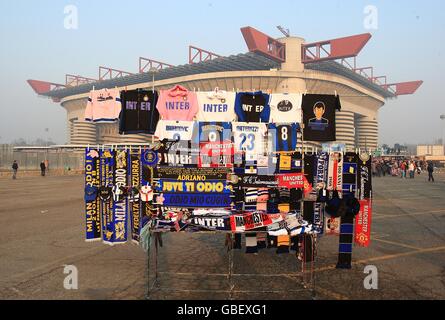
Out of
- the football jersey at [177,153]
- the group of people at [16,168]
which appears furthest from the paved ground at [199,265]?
the group of people at [16,168]

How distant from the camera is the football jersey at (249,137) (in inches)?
272

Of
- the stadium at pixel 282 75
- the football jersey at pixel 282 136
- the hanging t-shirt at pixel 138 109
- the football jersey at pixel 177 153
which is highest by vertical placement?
the stadium at pixel 282 75

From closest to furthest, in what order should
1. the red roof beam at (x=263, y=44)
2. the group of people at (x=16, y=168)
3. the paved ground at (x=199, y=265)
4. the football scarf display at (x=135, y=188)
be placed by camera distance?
the paved ground at (x=199, y=265) → the football scarf display at (x=135, y=188) → the group of people at (x=16, y=168) → the red roof beam at (x=263, y=44)

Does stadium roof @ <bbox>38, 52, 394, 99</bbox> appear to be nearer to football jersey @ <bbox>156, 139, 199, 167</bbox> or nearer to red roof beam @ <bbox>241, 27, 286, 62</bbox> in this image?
red roof beam @ <bbox>241, 27, 286, 62</bbox>

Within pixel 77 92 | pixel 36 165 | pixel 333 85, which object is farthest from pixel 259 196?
pixel 77 92

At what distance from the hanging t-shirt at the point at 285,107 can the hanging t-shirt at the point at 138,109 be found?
2.46m

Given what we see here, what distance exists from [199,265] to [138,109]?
3.48 m

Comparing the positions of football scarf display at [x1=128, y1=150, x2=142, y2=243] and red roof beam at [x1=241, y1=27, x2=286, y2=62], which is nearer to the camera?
football scarf display at [x1=128, y1=150, x2=142, y2=243]

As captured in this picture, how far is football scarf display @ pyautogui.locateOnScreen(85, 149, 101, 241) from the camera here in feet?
21.1

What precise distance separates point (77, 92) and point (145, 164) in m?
131

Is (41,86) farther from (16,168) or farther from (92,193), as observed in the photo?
(92,193)

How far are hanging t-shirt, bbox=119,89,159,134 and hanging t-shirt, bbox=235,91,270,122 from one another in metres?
1.73

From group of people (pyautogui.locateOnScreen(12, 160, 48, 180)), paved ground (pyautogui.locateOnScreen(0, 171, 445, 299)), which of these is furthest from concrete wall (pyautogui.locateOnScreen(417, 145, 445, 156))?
paved ground (pyautogui.locateOnScreen(0, 171, 445, 299))

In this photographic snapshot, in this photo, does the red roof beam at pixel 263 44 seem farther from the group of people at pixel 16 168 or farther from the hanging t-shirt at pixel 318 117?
the hanging t-shirt at pixel 318 117
